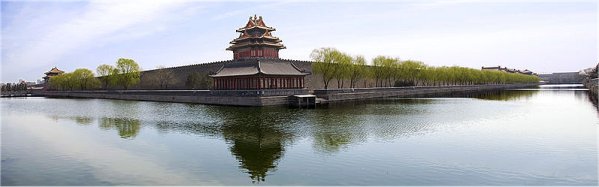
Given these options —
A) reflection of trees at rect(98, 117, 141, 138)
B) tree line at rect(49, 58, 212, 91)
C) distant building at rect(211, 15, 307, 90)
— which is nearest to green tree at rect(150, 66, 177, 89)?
tree line at rect(49, 58, 212, 91)

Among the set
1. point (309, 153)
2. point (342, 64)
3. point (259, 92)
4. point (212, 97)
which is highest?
point (342, 64)

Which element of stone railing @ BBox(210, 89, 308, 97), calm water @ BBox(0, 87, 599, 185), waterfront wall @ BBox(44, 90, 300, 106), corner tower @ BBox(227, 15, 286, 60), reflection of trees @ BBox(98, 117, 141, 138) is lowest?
calm water @ BBox(0, 87, 599, 185)

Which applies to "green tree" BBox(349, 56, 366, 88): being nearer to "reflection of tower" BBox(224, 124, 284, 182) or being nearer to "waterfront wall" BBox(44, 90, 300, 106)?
"waterfront wall" BBox(44, 90, 300, 106)

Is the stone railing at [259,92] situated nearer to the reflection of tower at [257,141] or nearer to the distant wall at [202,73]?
the distant wall at [202,73]

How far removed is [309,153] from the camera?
15.8 meters

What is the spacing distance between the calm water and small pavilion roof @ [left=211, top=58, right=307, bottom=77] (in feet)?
84.0

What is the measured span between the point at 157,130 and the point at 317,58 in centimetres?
3657

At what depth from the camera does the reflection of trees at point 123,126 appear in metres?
22.3

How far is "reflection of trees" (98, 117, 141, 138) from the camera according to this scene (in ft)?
73.3

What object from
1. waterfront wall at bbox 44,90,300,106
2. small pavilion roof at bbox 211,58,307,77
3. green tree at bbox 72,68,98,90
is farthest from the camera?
green tree at bbox 72,68,98,90

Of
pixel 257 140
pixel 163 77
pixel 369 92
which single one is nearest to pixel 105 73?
pixel 163 77

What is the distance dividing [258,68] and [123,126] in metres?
26.0

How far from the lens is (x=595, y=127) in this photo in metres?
22.4

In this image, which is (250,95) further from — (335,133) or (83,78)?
(83,78)
